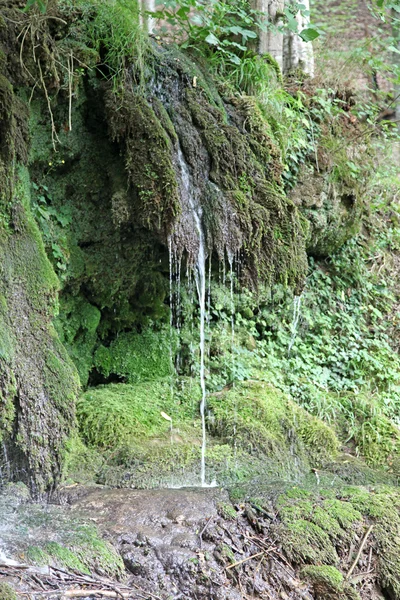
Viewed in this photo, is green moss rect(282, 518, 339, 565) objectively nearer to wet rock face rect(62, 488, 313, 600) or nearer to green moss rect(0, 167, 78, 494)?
Answer: wet rock face rect(62, 488, 313, 600)

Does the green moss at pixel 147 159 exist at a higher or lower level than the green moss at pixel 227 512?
higher

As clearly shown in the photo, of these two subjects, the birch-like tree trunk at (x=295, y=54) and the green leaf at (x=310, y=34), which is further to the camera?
the birch-like tree trunk at (x=295, y=54)

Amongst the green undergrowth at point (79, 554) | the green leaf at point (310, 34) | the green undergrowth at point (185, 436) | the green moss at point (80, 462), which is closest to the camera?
the green undergrowth at point (79, 554)

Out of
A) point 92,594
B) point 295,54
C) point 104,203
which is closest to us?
point 92,594

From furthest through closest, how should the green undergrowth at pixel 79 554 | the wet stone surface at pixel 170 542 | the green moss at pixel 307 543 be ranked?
1. the green moss at pixel 307 543
2. the wet stone surface at pixel 170 542
3. the green undergrowth at pixel 79 554

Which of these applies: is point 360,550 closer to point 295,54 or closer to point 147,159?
point 147,159


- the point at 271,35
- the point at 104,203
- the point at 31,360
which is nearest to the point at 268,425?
the point at 31,360

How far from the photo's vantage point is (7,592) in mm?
2756

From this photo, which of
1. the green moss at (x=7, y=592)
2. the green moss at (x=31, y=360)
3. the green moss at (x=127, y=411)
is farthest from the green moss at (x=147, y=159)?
the green moss at (x=7, y=592)

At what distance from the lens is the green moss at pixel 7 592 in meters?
2.72

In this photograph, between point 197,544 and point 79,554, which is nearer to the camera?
point 79,554

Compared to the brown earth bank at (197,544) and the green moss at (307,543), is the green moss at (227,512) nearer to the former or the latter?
the brown earth bank at (197,544)

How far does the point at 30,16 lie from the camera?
4742 mm

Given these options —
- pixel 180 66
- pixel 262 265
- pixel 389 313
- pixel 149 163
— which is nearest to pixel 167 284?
pixel 262 265
